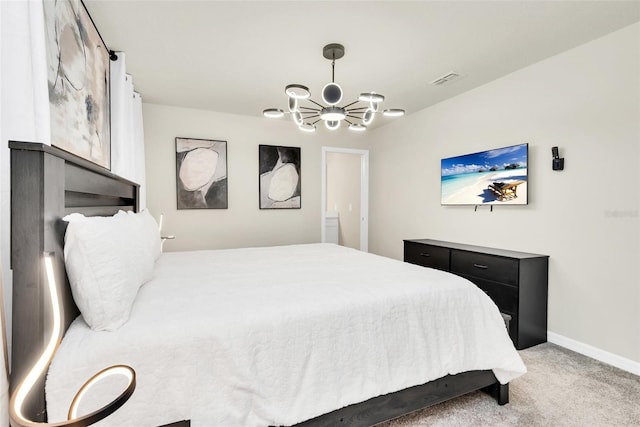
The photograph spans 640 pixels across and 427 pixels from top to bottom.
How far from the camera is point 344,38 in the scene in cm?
236

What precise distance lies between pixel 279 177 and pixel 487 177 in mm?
2761

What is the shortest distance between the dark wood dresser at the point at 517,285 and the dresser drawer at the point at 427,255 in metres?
0.30

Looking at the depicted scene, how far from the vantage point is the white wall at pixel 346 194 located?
18.4 feet

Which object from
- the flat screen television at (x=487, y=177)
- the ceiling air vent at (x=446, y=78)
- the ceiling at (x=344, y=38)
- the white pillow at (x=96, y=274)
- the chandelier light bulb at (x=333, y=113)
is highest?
the ceiling at (x=344, y=38)

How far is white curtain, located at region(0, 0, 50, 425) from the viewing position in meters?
1.07

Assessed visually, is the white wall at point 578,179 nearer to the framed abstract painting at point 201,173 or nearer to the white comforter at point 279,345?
the white comforter at point 279,345

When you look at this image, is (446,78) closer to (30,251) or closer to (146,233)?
(146,233)

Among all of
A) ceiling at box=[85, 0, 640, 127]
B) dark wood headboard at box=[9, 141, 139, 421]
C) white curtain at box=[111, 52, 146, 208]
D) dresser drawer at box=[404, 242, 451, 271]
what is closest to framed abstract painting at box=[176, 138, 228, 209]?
ceiling at box=[85, 0, 640, 127]

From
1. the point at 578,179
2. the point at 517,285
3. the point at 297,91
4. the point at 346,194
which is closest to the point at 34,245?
the point at 297,91

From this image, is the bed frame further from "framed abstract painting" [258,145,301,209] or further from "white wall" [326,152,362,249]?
"white wall" [326,152,362,249]

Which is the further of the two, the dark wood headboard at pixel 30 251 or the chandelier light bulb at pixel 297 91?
the chandelier light bulb at pixel 297 91

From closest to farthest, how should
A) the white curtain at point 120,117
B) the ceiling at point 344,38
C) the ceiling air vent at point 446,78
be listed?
1. the ceiling at point 344,38
2. the white curtain at point 120,117
3. the ceiling air vent at point 446,78

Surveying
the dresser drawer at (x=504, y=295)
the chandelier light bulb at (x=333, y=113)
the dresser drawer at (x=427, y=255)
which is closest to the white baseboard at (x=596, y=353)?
the dresser drawer at (x=504, y=295)

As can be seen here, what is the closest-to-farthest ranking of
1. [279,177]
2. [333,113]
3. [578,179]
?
1. [333,113]
2. [578,179]
3. [279,177]
